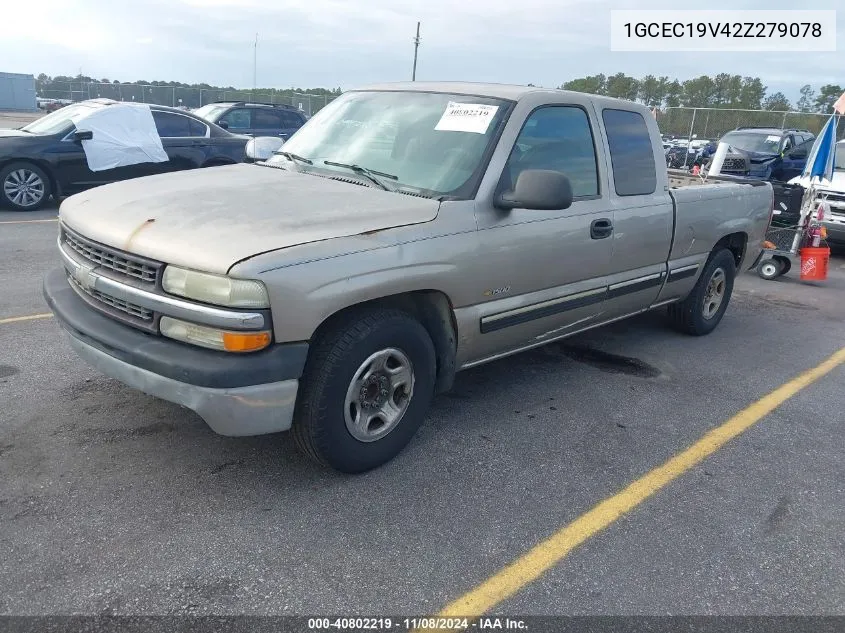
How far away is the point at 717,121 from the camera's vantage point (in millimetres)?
27219

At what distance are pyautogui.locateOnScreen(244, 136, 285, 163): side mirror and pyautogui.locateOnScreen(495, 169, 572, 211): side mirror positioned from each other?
2085mm

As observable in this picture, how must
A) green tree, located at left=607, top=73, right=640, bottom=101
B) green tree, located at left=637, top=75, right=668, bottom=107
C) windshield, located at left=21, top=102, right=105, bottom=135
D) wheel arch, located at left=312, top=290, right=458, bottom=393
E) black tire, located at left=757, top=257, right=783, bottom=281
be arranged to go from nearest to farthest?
1. wheel arch, located at left=312, top=290, right=458, bottom=393
2. black tire, located at left=757, top=257, right=783, bottom=281
3. windshield, located at left=21, top=102, right=105, bottom=135
4. green tree, located at left=607, top=73, right=640, bottom=101
5. green tree, located at left=637, top=75, right=668, bottom=107

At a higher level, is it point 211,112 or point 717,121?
point 717,121

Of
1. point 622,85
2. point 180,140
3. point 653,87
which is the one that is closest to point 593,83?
point 622,85

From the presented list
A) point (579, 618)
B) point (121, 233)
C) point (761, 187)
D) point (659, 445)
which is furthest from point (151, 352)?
point (761, 187)

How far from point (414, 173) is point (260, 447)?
5.42ft

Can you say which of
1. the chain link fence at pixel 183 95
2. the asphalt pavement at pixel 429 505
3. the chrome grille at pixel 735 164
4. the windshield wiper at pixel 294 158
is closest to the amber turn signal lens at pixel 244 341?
the asphalt pavement at pixel 429 505

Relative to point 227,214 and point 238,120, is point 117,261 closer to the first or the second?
point 227,214

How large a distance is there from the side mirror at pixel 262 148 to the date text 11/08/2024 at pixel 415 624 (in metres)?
3.33

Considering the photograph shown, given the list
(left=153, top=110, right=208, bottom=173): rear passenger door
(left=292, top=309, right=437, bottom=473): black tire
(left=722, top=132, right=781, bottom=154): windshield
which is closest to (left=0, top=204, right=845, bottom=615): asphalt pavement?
(left=292, top=309, right=437, bottom=473): black tire

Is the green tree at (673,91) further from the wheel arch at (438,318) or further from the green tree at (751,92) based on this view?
the wheel arch at (438,318)

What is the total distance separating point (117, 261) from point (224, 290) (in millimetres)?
680

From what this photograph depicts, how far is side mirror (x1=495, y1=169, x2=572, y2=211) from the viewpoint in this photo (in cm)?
343

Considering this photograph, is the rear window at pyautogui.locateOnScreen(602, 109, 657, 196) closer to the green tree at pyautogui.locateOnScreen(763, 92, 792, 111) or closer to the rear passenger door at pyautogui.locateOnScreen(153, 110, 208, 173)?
the rear passenger door at pyautogui.locateOnScreen(153, 110, 208, 173)
